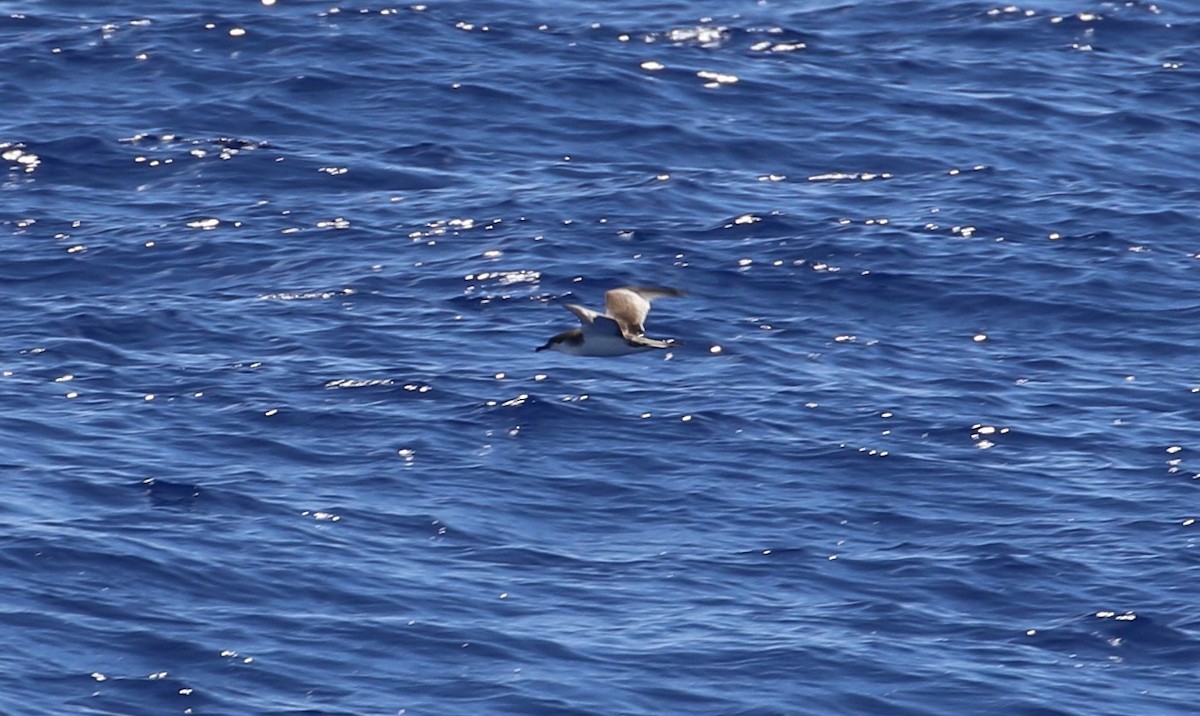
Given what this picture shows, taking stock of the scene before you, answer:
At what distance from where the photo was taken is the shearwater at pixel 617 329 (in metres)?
22.8

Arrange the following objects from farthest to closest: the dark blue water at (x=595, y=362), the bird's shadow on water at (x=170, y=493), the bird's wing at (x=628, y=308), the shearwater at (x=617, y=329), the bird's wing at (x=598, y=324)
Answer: the bird's shadow on water at (x=170, y=493) → the bird's wing at (x=628, y=308) → the dark blue water at (x=595, y=362) → the shearwater at (x=617, y=329) → the bird's wing at (x=598, y=324)

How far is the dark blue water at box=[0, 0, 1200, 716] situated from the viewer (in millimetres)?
23156

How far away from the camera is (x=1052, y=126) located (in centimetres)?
3884

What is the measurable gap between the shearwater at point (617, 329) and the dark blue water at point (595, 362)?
2482 millimetres

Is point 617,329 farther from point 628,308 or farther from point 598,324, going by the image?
point 628,308

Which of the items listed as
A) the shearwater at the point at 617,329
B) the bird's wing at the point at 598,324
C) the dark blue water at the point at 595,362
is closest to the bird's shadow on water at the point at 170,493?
the dark blue water at the point at 595,362

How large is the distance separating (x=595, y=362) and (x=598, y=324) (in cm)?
746

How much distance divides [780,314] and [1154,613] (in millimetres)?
8283

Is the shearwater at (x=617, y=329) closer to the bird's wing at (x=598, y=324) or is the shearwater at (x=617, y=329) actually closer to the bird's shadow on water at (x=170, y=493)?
the bird's wing at (x=598, y=324)

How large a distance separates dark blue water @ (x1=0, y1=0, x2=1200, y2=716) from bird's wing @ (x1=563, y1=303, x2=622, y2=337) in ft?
9.22

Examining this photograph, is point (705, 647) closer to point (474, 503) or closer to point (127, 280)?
point (474, 503)

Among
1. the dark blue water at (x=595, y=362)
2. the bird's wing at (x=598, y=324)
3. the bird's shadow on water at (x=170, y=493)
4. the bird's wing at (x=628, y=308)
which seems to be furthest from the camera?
the bird's shadow on water at (x=170, y=493)

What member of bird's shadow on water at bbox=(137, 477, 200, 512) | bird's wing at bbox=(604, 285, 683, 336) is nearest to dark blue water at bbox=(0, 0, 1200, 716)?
bird's shadow on water at bbox=(137, 477, 200, 512)

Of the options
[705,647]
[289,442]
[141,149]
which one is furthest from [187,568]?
[141,149]
